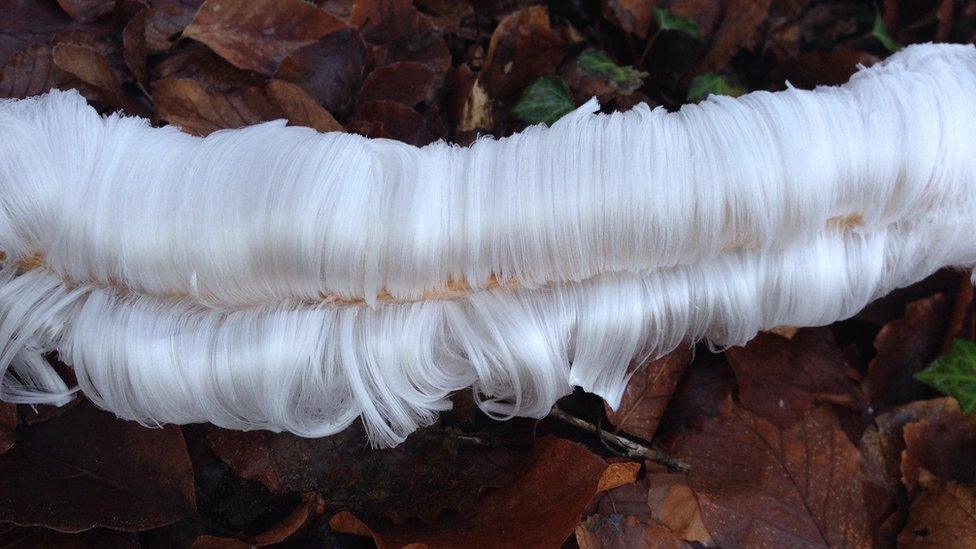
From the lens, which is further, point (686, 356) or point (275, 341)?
point (686, 356)

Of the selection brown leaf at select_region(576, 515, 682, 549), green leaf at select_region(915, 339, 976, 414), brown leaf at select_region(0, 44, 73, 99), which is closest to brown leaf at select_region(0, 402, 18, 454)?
brown leaf at select_region(0, 44, 73, 99)

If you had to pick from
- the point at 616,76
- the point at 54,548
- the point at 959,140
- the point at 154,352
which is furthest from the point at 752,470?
the point at 54,548

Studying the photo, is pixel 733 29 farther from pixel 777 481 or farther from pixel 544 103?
pixel 777 481

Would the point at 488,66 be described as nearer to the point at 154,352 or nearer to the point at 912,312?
the point at 154,352

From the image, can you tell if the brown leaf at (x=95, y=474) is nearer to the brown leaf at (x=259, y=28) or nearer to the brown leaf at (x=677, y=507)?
the brown leaf at (x=259, y=28)

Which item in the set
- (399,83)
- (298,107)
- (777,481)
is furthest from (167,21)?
(777,481)
